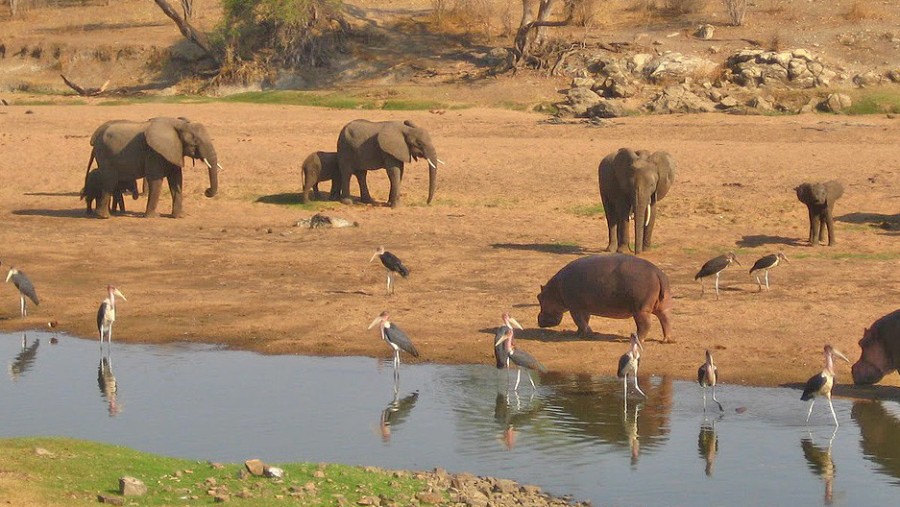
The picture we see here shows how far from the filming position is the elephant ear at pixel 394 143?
28.2m

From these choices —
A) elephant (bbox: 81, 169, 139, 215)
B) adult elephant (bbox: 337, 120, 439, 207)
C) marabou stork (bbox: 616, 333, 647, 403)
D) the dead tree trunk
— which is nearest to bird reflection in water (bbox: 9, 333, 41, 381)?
marabou stork (bbox: 616, 333, 647, 403)

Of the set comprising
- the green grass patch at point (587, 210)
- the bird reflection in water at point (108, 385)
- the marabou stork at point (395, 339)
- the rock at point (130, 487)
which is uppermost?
the rock at point (130, 487)

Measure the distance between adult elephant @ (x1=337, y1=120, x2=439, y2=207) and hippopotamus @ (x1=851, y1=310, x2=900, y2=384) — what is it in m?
14.1

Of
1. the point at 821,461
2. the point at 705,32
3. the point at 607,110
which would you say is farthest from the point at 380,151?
the point at 705,32

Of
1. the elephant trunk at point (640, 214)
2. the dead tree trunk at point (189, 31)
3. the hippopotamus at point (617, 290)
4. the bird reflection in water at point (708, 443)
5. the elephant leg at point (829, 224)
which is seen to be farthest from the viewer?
the dead tree trunk at point (189, 31)

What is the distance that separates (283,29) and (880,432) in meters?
37.8

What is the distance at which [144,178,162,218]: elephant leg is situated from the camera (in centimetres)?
2703

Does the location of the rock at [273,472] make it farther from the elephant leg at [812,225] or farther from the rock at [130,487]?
the elephant leg at [812,225]

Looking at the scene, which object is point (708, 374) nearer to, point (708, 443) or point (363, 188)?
point (708, 443)

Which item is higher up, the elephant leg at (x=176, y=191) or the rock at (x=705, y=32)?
the rock at (x=705, y=32)

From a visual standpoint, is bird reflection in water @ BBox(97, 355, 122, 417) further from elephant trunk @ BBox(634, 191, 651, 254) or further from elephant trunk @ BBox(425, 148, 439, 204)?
elephant trunk @ BBox(425, 148, 439, 204)

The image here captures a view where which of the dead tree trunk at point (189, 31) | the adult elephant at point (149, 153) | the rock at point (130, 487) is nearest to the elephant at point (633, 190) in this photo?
the adult elephant at point (149, 153)

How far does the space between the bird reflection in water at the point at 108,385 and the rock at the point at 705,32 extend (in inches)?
1294

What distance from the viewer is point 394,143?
28.3 metres
